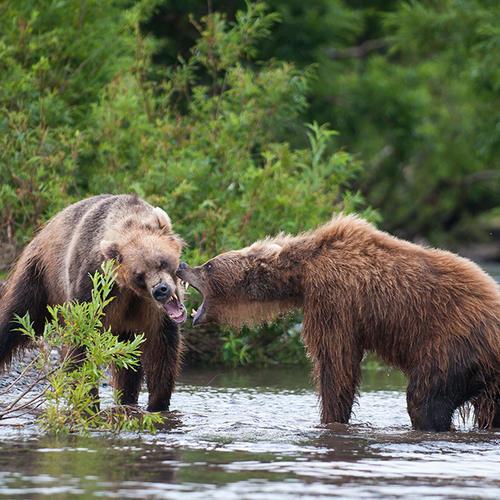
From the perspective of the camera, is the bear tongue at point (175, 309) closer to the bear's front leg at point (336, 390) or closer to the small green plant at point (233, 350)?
the bear's front leg at point (336, 390)

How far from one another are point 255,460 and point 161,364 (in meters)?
2.07

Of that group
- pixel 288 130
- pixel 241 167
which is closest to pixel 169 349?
pixel 241 167

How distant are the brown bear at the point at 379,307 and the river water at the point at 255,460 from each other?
1.00ft

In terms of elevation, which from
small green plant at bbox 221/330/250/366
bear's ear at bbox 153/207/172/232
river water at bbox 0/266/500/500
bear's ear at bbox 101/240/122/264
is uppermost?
bear's ear at bbox 153/207/172/232

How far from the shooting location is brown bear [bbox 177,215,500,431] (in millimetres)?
5598

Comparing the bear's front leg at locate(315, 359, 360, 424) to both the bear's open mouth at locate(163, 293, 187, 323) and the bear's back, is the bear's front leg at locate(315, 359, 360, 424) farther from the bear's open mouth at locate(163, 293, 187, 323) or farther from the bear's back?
the bear's back

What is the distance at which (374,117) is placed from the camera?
22453 mm

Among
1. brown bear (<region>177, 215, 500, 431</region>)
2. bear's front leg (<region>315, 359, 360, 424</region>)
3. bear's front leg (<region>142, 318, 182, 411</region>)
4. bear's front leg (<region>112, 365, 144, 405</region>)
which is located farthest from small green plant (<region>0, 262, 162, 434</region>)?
bear's front leg (<region>315, 359, 360, 424</region>)

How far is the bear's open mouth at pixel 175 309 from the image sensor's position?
613cm

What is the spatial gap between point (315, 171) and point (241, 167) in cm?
92

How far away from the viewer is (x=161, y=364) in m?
6.57

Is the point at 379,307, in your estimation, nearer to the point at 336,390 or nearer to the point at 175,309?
the point at 336,390

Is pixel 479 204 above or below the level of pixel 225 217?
above

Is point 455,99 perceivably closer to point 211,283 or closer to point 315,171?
point 315,171
